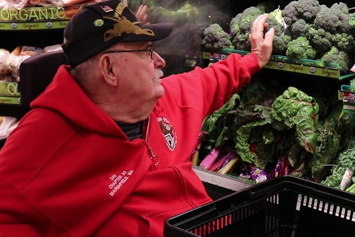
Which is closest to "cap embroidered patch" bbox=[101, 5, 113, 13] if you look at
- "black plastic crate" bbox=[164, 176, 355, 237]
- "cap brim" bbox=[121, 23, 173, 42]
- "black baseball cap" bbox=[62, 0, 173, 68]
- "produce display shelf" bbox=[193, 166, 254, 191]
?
"black baseball cap" bbox=[62, 0, 173, 68]

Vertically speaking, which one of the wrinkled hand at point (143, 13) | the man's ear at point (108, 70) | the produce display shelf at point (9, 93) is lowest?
the produce display shelf at point (9, 93)

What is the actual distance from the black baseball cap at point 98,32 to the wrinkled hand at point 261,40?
0.95 meters

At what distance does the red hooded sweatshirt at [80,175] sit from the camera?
6.02ft

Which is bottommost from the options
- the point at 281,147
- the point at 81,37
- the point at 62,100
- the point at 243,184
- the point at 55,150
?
the point at 243,184

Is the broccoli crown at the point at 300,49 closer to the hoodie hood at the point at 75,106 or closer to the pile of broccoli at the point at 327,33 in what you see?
the pile of broccoli at the point at 327,33

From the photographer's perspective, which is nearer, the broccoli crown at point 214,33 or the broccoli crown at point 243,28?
the broccoli crown at point 243,28

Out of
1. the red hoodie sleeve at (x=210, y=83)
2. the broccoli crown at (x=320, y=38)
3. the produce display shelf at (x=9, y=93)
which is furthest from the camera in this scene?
the produce display shelf at (x=9, y=93)

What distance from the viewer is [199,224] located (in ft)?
5.46

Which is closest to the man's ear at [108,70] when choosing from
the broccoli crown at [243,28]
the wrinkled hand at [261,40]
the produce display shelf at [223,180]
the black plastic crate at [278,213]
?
the black plastic crate at [278,213]

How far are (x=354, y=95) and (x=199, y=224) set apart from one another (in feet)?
3.68

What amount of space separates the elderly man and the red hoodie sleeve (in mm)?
349

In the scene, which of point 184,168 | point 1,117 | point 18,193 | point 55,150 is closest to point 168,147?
point 184,168

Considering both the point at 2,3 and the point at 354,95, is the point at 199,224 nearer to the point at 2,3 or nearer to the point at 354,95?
the point at 354,95

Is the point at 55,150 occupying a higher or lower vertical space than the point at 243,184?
higher
